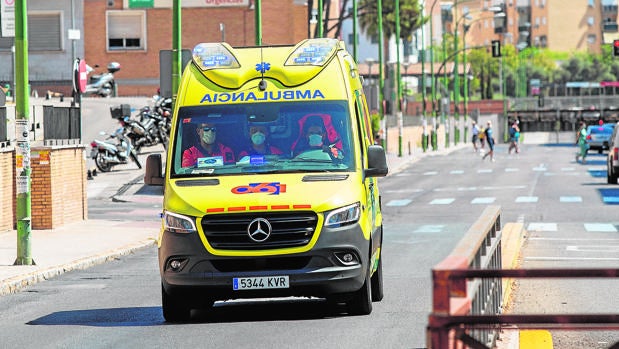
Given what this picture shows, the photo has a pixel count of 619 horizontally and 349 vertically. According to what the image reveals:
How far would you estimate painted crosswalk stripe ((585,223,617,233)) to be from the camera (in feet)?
90.1

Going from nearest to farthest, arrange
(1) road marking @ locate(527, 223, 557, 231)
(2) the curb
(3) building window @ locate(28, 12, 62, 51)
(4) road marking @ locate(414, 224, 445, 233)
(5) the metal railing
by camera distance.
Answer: (5) the metal railing → (2) the curb → (4) road marking @ locate(414, 224, 445, 233) → (1) road marking @ locate(527, 223, 557, 231) → (3) building window @ locate(28, 12, 62, 51)

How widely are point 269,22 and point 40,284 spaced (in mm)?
76448

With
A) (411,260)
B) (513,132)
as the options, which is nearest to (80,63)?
(411,260)

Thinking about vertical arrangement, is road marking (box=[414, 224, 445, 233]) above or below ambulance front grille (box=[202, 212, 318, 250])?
below

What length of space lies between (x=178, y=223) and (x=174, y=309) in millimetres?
879

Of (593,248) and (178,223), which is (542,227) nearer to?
(593,248)

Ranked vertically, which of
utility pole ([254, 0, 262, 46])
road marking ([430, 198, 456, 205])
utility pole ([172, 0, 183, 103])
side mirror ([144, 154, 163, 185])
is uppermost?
utility pole ([254, 0, 262, 46])

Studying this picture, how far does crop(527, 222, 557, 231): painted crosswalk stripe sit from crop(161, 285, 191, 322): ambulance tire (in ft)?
47.7

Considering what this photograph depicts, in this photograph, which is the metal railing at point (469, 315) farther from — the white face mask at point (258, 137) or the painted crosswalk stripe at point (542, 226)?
the painted crosswalk stripe at point (542, 226)

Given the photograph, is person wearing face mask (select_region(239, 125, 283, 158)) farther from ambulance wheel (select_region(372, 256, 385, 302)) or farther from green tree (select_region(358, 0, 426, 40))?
green tree (select_region(358, 0, 426, 40))

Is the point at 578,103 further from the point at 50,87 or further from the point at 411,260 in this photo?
the point at 411,260

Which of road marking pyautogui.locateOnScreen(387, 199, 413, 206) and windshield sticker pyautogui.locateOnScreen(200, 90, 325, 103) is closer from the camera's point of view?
windshield sticker pyautogui.locateOnScreen(200, 90, 325, 103)

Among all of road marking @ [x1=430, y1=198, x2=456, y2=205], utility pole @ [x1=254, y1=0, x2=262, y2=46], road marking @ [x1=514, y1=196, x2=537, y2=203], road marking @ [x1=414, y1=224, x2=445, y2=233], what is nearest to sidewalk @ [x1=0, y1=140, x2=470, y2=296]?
road marking @ [x1=414, y1=224, x2=445, y2=233]

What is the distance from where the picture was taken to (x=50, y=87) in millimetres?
87812
